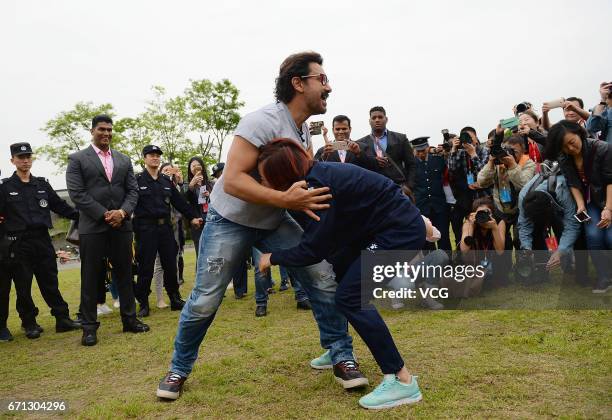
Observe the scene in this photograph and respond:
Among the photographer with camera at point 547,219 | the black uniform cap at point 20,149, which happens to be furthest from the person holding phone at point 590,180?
the black uniform cap at point 20,149

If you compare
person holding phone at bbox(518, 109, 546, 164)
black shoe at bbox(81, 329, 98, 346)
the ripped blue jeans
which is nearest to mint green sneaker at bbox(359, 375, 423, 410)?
the ripped blue jeans

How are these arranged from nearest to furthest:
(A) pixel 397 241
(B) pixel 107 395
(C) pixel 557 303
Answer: (A) pixel 397 241, (B) pixel 107 395, (C) pixel 557 303

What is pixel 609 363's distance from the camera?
333cm

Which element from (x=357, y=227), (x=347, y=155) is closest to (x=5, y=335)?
(x=347, y=155)

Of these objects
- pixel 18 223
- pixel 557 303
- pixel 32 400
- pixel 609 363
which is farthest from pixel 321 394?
pixel 18 223

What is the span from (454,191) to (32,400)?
6014 millimetres

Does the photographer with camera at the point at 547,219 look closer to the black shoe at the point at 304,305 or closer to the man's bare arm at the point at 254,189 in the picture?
the black shoe at the point at 304,305

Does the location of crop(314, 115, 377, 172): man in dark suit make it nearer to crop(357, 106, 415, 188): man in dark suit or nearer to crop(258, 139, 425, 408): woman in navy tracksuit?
crop(357, 106, 415, 188): man in dark suit

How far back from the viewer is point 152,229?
672 centimetres

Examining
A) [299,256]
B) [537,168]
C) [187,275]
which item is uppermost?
[537,168]

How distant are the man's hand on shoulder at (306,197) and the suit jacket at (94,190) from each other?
3.20 m

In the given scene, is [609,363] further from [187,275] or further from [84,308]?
[187,275]

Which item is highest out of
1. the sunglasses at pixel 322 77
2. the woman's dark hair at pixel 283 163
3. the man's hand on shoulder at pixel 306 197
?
the sunglasses at pixel 322 77

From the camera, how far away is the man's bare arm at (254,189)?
293cm
